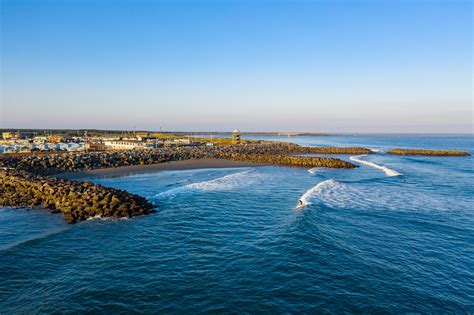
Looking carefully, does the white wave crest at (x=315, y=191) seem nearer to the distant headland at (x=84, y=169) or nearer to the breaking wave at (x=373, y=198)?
the breaking wave at (x=373, y=198)

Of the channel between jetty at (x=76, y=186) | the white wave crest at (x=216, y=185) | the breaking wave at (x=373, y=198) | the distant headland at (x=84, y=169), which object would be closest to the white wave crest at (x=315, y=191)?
the breaking wave at (x=373, y=198)

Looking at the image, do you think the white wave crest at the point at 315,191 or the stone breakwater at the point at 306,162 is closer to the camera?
the white wave crest at the point at 315,191

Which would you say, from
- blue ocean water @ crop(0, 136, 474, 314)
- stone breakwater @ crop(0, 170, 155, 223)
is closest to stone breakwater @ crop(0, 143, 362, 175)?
stone breakwater @ crop(0, 170, 155, 223)

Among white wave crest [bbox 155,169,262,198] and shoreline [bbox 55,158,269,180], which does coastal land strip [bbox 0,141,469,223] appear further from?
white wave crest [bbox 155,169,262,198]

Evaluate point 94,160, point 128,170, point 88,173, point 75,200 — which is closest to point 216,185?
point 75,200

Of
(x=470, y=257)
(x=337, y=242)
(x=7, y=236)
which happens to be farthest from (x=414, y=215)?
(x=7, y=236)

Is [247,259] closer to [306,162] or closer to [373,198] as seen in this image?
[373,198]

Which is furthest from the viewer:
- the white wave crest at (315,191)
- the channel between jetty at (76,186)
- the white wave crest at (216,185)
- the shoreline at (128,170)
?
the shoreline at (128,170)
